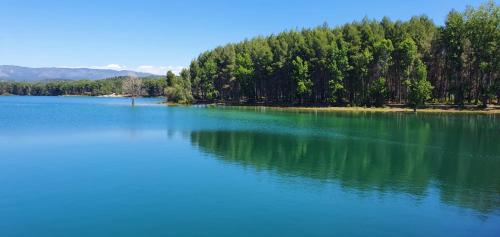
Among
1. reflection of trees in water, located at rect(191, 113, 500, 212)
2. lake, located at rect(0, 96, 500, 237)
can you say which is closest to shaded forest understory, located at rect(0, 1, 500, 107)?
reflection of trees in water, located at rect(191, 113, 500, 212)

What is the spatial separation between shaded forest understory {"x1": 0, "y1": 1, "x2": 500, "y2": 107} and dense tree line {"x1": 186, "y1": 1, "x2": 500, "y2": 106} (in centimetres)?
17

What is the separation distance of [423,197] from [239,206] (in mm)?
8550

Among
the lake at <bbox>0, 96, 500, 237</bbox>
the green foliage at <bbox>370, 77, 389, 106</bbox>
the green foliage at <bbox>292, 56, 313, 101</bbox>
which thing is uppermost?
the green foliage at <bbox>292, 56, 313, 101</bbox>

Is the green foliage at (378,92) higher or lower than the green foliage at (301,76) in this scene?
lower

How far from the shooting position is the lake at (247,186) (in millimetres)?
14609

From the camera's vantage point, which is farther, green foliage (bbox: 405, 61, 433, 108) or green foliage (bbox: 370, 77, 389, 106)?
green foliage (bbox: 370, 77, 389, 106)

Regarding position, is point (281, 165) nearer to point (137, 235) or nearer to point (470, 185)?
point (470, 185)

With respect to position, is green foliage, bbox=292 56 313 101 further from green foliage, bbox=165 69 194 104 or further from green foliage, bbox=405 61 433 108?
green foliage, bbox=165 69 194 104

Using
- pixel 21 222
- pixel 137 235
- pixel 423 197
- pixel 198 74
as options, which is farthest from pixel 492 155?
pixel 198 74

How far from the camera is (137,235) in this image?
13453mm

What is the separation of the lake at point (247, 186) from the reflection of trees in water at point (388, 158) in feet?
→ 0.31

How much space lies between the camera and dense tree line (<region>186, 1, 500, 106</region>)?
234 feet

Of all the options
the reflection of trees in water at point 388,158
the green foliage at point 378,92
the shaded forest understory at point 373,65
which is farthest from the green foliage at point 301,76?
the reflection of trees in water at point 388,158

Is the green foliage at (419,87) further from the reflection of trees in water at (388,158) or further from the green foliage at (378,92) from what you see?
the reflection of trees in water at (388,158)
